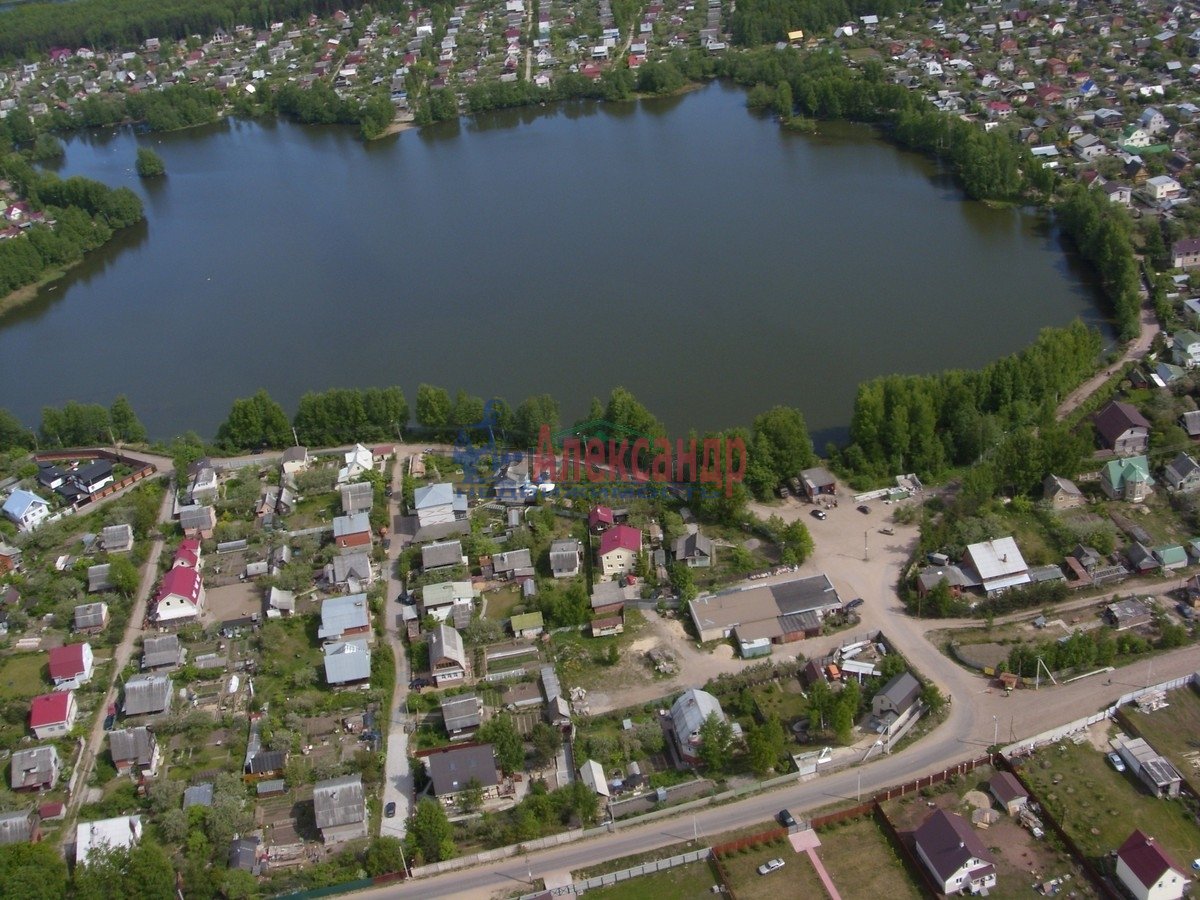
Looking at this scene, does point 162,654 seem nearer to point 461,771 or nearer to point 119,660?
point 119,660

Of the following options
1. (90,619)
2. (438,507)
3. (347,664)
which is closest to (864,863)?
(347,664)

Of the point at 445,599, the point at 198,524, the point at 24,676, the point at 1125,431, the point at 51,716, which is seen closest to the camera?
the point at 51,716

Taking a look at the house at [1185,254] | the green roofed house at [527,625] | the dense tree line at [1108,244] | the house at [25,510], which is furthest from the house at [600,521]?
the house at [1185,254]

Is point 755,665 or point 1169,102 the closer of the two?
point 755,665

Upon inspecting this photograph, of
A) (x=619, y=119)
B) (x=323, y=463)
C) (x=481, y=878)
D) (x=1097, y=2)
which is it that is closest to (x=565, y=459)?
(x=323, y=463)

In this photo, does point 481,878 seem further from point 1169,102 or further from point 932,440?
point 1169,102
